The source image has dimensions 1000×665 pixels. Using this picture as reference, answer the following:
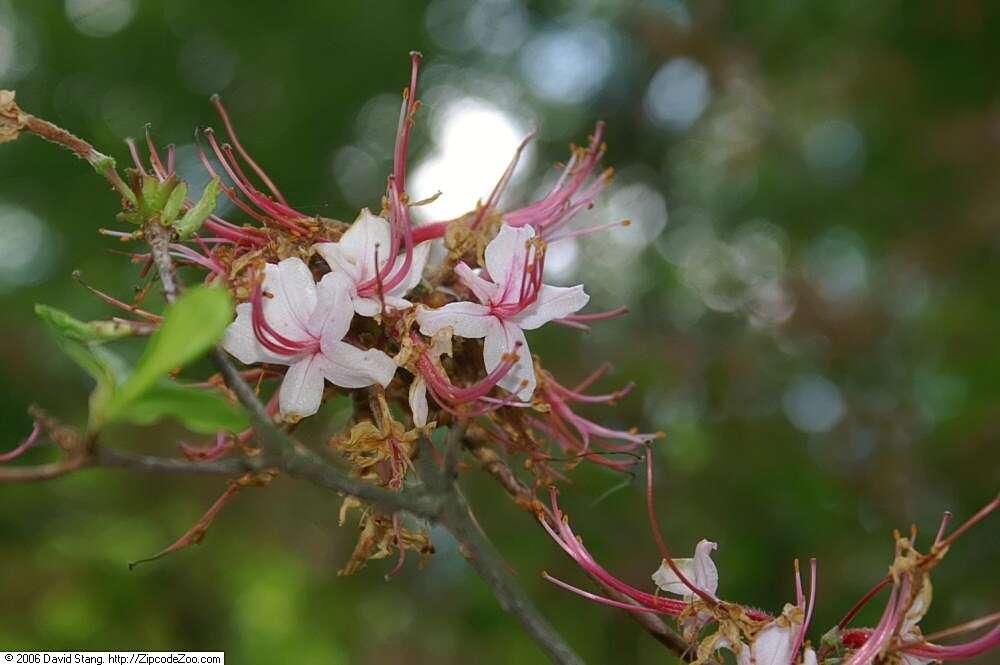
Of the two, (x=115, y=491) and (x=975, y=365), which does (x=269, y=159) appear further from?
(x=975, y=365)

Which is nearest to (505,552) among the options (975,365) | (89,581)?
(89,581)

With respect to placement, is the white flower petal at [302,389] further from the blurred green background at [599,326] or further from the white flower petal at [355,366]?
the blurred green background at [599,326]

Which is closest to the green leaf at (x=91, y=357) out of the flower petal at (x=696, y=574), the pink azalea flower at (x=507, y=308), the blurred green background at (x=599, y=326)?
the pink azalea flower at (x=507, y=308)

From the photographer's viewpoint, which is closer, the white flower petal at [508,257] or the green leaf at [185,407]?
the green leaf at [185,407]

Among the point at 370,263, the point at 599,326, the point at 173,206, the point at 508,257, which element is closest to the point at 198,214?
the point at 173,206

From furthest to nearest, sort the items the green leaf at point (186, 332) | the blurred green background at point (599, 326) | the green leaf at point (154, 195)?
the blurred green background at point (599, 326) → the green leaf at point (154, 195) → the green leaf at point (186, 332)

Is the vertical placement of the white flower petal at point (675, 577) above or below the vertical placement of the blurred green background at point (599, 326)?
above

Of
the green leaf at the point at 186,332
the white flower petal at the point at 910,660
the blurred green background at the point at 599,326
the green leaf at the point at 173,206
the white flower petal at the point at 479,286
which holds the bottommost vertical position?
the blurred green background at the point at 599,326

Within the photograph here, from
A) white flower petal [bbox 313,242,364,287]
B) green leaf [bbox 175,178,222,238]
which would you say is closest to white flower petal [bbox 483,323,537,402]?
white flower petal [bbox 313,242,364,287]
